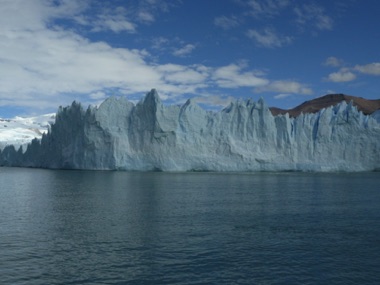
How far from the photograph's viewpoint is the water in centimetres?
971

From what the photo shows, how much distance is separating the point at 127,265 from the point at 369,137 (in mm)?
47094

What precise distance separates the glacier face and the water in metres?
26.9

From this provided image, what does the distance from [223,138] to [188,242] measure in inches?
1467

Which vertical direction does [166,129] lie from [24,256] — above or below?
above

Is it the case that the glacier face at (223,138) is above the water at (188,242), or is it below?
above

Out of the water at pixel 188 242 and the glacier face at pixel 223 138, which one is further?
the glacier face at pixel 223 138

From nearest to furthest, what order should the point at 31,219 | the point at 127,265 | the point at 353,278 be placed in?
the point at 353,278 < the point at 127,265 < the point at 31,219

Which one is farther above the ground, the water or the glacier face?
the glacier face

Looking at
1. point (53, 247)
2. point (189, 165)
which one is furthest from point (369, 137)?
point (53, 247)

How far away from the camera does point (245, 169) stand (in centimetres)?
5097

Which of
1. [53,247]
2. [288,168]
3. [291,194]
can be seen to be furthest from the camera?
[288,168]

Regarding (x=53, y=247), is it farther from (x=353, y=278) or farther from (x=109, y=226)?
(x=353, y=278)

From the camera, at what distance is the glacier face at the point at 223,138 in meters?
49.2

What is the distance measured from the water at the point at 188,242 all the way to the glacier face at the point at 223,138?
88.2 ft
